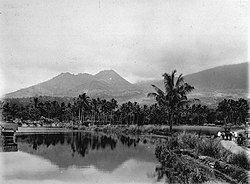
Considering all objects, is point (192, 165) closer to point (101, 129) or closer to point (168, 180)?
point (168, 180)

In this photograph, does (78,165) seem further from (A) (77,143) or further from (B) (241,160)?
(A) (77,143)

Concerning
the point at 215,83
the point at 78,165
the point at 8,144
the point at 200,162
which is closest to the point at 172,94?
the point at 8,144

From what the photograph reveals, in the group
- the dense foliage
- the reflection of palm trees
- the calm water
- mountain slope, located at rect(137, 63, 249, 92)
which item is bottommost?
the calm water

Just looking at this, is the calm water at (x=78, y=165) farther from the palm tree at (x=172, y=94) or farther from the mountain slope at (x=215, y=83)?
the mountain slope at (x=215, y=83)

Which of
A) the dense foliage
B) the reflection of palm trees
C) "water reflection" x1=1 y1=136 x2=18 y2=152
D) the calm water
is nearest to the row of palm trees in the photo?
the dense foliage

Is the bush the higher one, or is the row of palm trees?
the row of palm trees

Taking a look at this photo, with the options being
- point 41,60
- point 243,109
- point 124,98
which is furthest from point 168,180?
point 124,98

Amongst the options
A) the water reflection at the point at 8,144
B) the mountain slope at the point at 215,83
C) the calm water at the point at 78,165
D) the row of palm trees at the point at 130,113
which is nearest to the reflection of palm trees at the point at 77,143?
the calm water at the point at 78,165

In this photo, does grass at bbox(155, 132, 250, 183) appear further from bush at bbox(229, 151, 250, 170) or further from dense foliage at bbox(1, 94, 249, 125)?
dense foliage at bbox(1, 94, 249, 125)

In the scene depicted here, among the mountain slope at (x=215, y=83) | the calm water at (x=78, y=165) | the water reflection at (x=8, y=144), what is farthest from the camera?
the mountain slope at (x=215, y=83)

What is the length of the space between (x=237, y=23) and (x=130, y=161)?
5.32 meters

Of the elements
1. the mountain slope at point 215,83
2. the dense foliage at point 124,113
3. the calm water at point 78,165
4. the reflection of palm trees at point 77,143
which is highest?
the mountain slope at point 215,83

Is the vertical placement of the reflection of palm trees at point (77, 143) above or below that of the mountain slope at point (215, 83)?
below

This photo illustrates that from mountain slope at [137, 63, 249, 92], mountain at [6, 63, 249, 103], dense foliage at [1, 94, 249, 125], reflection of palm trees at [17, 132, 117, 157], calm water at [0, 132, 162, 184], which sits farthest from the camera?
dense foliage at [1, 94, 249, 125]
